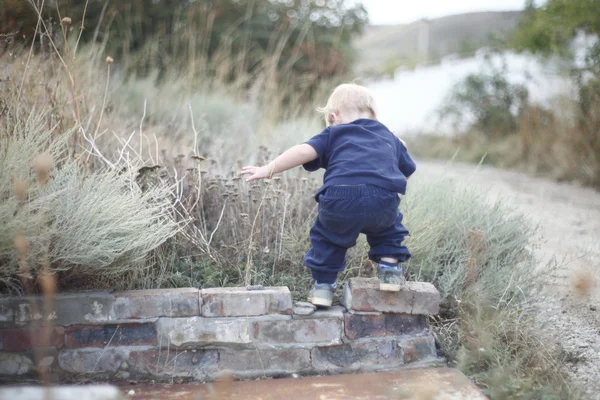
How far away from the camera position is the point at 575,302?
3.23 m

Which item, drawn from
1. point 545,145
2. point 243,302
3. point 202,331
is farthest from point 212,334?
point 545,145

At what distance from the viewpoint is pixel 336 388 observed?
232 centimetres

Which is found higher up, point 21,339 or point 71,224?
point 71,224

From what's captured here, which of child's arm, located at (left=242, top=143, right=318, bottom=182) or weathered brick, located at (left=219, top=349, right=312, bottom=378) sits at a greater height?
child's arm, located at (left=242, top=143, right=318, bottom=182)

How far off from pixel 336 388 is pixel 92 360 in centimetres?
100

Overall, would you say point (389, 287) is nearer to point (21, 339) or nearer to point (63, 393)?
point (63, 393)

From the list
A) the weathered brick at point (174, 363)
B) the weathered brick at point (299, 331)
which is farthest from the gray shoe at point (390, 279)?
the weathered brick at point (174, 363)

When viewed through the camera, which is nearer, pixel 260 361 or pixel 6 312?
pixel 6 312

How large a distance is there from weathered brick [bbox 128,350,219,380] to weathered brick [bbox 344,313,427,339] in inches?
23.2

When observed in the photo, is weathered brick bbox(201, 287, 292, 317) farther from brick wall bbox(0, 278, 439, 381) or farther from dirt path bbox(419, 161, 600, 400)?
dirt path bbox(419, 161, 600, 400)

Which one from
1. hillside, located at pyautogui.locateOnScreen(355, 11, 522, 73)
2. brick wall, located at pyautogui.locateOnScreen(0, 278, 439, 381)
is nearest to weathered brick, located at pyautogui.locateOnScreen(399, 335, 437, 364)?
brick wall, located at pyautogui.locateOnScreen(0, 278, 439, 381)

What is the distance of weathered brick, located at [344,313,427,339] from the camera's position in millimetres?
2537

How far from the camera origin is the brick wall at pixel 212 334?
2.37m

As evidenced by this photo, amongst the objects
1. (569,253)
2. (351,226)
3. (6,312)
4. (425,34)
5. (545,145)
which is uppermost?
(425,34)
